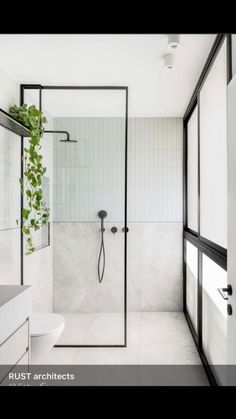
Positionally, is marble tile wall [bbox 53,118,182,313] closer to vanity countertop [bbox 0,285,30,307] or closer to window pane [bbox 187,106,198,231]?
window pane [bbox 187,106,198,231]

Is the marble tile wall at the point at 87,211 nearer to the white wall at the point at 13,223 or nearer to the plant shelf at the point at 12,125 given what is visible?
the white wall at the point at 13,223

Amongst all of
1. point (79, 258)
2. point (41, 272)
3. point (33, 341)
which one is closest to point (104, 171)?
point (79, 258)

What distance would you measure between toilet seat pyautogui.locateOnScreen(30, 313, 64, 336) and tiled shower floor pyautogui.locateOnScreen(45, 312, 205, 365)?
1.37 feet

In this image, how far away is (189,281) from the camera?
11.4 feet

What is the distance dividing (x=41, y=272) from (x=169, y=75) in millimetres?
2113

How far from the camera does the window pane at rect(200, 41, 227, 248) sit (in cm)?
194

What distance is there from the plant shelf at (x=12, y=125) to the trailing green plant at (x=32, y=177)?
0.21 ft

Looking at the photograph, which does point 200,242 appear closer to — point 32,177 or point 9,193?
point 32,177

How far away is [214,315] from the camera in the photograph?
2199 millimetres

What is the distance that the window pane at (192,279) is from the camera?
306cm

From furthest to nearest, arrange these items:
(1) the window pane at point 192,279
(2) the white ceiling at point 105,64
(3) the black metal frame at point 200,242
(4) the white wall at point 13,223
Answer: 1. (1) the window pane at point 192,279
2. (4) the white wall at point 13,223
3. (2) the white ceiling at point 105,64
4. (3) the black metal frame at point 200,242

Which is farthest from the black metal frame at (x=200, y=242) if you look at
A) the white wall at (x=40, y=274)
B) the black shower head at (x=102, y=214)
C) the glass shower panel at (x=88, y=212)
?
the white wall at (x=40, y=274)

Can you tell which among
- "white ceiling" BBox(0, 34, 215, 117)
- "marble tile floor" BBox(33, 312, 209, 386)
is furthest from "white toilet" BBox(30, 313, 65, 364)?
"white ceiling" BBox(0, 34, 215, 117)
